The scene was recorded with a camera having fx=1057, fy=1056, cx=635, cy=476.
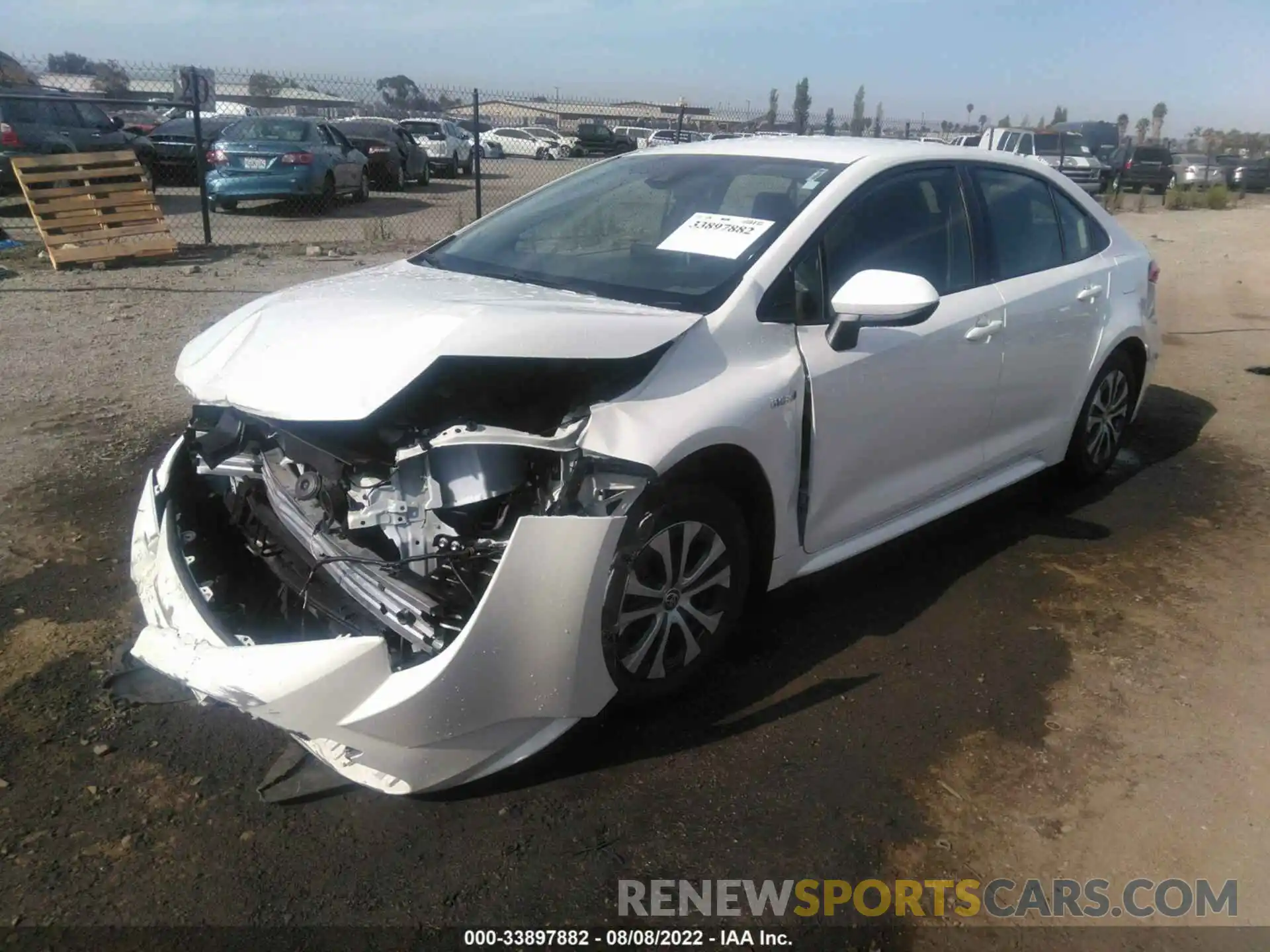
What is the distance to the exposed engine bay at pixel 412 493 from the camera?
9.38ft

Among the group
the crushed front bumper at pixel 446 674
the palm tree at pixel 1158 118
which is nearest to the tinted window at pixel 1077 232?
the crushed front bumper at pixel 446 674

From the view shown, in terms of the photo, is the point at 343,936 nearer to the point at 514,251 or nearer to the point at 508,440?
the point at 508,440

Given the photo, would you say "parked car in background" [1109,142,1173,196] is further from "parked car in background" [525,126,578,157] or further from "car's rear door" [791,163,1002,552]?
"car's rear door" [791,163,1002,552]

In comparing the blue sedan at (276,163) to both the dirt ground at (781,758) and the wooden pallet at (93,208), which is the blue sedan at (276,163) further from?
the dirt ground at (781,758)

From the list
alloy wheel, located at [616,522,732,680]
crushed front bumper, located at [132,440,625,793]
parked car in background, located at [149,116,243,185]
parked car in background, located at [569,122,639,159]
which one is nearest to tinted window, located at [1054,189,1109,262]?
alloy wheel, located at [616,522,732,680]

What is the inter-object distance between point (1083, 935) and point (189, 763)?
2479 mm

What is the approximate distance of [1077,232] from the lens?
5074 millimetres

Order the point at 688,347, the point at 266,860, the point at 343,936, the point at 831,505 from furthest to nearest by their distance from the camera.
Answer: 1. the point at 831,505
2. the point at 688,347
3. the point at 266,860
4. the point at 343,936

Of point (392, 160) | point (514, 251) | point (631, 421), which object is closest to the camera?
point (631, 421)

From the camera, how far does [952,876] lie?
2775mm

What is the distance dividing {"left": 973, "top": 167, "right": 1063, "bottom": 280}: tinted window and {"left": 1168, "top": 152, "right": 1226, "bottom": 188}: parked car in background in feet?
99.3

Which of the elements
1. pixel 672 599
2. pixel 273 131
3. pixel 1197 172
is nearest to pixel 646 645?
pixel 672 599

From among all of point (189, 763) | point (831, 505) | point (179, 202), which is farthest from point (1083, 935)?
point (179, 202)

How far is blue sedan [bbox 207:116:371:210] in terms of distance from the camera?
15.0 metres
